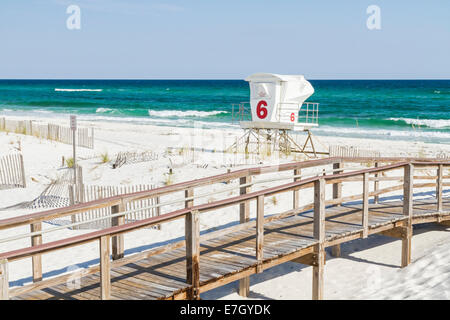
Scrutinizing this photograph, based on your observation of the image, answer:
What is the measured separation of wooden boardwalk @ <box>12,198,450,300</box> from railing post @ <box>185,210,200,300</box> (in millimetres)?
84

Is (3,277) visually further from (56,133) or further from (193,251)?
(56,133)

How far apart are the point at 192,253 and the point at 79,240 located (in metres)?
1.41

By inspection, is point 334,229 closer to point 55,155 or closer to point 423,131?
point 55,155

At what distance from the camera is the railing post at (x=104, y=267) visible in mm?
5176

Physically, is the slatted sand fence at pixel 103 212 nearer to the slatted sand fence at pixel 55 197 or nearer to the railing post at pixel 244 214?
the slatted sand fence at pixel 55 197

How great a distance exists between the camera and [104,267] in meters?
5.25

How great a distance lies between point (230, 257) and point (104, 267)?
82.7 inches

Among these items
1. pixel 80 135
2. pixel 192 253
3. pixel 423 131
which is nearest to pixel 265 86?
pixel 80 135

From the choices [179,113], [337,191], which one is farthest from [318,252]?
[179,113]

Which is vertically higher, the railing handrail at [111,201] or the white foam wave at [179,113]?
the railing handrail at [111,201]

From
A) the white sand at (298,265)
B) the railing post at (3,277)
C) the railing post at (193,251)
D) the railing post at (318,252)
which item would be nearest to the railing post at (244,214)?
the white sand at (298,265)

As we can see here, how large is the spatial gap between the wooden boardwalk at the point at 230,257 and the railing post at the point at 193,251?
0.28 feet
